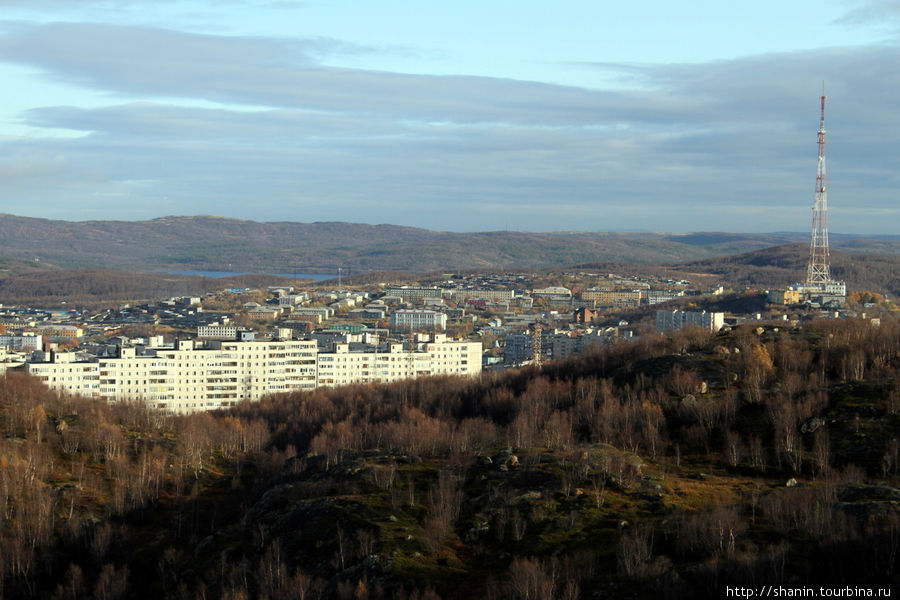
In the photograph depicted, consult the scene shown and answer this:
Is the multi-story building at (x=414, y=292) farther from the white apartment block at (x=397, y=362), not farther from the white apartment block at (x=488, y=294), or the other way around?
the white apartment block at (x=397, y=362)

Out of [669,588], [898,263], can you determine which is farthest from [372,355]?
[898,263]

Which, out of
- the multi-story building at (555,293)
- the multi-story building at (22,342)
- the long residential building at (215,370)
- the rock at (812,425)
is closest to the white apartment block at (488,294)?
the multi-story building at (555,293)

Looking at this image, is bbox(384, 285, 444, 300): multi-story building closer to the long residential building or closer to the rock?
the long residential building

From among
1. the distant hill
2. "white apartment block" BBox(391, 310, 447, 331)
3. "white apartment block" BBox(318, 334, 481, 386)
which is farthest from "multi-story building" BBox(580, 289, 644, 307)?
"white apartment block" BBox(318, 334, 481, 386)

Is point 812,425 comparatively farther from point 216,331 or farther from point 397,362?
point 216,331

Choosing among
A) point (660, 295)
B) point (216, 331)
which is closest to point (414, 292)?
point (660, 295)

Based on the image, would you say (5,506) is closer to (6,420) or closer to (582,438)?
(6,420)
